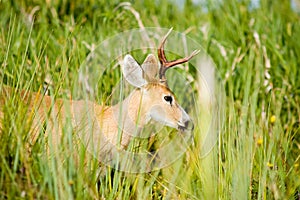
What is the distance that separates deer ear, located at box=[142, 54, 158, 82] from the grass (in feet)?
0.99

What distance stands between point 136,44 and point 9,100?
2.14 meters

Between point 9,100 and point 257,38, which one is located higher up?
point 257,38

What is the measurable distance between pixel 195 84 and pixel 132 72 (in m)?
1.01

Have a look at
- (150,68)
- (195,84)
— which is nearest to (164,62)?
(150,68)

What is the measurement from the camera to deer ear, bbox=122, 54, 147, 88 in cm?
Result: 375

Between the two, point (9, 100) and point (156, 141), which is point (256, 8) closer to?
point (156, 141)

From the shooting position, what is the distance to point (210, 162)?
328 centimetres

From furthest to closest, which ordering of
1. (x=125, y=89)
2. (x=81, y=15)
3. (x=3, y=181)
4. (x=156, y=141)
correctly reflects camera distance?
(x=81, y=15) → (x=125, y=89) → (x=156, y=141) → (x=3, y=181)

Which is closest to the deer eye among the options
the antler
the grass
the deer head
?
the deer head

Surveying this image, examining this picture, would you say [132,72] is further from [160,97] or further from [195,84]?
[195,84]

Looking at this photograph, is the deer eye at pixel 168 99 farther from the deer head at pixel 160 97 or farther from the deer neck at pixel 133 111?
the deer neck at pixel 133 111

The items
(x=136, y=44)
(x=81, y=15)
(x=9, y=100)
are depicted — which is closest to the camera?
(x=9, y=100)

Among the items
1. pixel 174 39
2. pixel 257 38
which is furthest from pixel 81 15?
pixel 257 38

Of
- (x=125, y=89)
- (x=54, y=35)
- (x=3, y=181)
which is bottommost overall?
(x=3, y=181)
